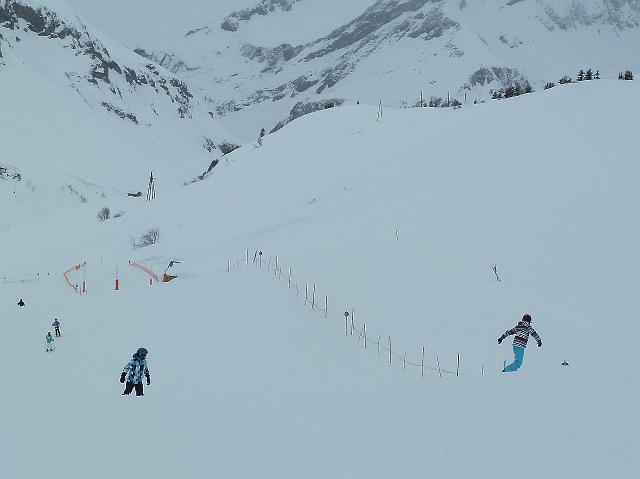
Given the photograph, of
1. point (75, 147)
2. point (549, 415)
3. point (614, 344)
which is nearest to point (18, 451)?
point (549, 415)

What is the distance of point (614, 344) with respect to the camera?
1675 centimetres

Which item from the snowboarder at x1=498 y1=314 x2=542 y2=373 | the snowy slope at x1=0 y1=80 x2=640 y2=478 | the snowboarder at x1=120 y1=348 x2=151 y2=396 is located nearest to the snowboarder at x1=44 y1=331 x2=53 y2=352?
the snowy slope at x1=0 y1=80 x2=640 y2=478

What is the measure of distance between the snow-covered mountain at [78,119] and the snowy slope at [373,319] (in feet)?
183

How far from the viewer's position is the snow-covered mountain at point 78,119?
4011 inches

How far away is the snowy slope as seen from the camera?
934 centimetres

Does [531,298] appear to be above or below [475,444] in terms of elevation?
above

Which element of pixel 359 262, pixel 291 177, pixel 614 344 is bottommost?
pixel 614 344

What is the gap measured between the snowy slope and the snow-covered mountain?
55.8 metres

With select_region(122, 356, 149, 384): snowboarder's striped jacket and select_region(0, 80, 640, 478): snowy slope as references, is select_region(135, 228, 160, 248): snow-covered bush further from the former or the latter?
select_region(122, 356, 149, 384): snowboarder's striped jacket

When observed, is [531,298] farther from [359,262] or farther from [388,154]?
[388,154]

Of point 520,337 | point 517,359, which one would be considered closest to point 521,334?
point 520,337

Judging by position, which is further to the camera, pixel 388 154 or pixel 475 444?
pixel 388 154

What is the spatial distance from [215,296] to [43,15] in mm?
176447

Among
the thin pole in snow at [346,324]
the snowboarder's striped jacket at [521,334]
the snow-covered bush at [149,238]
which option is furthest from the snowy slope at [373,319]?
the snow-covered bush at [149,238]
